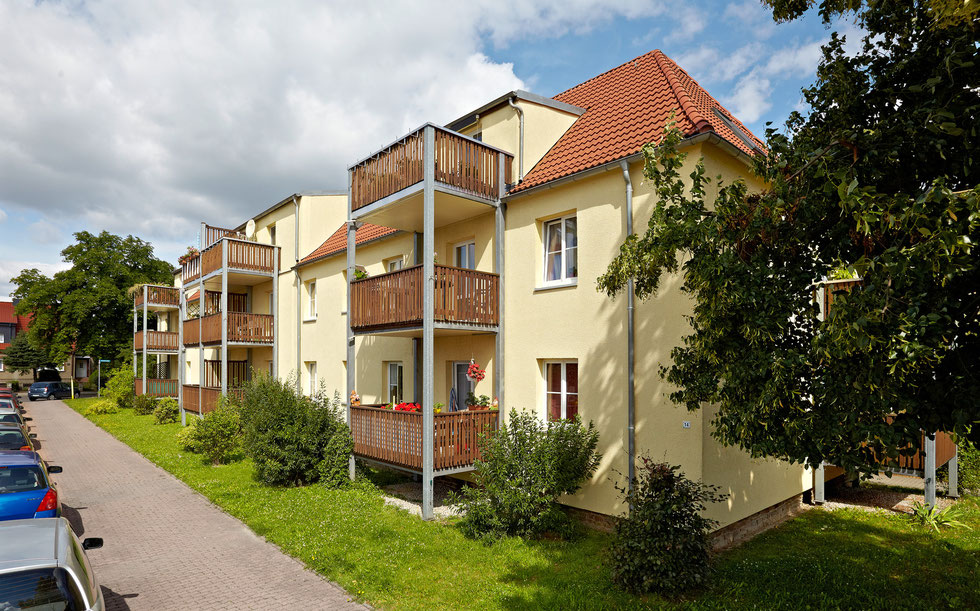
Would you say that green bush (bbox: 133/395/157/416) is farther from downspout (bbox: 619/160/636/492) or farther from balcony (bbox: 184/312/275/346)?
downspout (bbox: 619/160/636/492)

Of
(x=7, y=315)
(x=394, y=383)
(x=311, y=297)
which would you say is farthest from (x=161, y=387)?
(x=7, y=315)

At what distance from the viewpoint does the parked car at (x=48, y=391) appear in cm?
4194

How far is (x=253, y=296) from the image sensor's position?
78.1 feet

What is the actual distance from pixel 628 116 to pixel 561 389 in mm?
5174

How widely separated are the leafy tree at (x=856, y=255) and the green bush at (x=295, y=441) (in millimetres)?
8650

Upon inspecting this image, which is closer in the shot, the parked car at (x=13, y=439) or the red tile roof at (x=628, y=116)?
the red tile roof at (x=628, y=116)

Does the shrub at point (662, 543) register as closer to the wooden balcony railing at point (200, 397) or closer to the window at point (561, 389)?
the window at point (561, 389)

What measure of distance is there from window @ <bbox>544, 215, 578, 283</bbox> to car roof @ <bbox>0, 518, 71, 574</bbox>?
25.6 ft

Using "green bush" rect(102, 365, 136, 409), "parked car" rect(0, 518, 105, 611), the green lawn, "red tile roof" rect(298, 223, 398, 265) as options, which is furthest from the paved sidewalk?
"green bush" rect(102, 365, 136, 409)

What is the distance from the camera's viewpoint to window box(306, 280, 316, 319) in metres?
19.5

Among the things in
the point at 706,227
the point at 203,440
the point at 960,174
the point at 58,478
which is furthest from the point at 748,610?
the point at 58,478

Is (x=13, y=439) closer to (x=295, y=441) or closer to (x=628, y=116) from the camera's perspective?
(x=295, y=441)

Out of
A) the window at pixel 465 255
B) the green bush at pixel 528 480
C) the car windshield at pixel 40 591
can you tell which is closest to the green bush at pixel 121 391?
the window at pixel 465 255

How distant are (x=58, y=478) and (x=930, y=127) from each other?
18.5 meters
